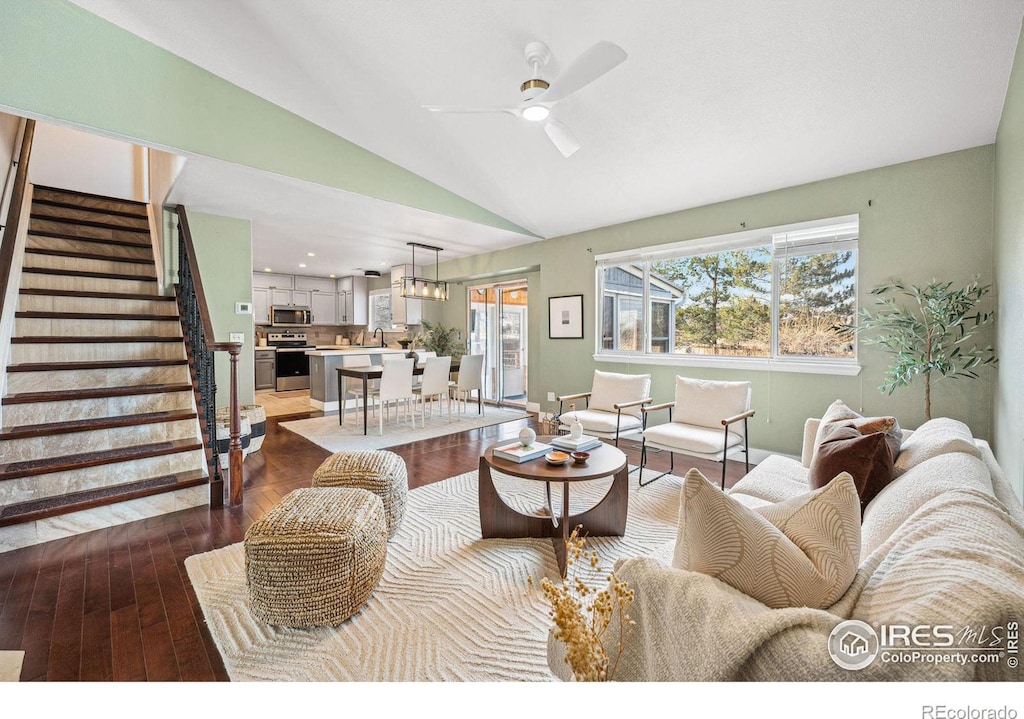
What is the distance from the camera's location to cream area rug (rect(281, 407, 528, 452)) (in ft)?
15.6

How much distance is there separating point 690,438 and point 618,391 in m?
1.16

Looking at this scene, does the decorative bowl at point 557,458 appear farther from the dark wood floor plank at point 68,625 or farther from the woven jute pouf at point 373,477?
the dark wood floor plank at point 68,625

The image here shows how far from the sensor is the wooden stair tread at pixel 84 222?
14.3 feet

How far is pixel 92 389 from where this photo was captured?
3.30 m

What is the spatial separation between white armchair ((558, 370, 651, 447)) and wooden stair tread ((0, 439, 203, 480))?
118 inches

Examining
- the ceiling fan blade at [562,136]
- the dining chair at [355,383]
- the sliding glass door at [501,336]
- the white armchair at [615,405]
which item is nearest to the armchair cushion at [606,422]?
the white armchair at [615,405]

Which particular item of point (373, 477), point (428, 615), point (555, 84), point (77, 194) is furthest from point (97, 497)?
point (77, 194)

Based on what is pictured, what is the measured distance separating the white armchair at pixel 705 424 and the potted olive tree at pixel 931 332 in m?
0.96

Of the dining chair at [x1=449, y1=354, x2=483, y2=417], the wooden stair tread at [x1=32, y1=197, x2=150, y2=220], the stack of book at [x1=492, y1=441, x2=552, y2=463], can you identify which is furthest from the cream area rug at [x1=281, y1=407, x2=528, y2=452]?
the wooden stair tread at [x1=32, y1=197, x2=150, y2=220]

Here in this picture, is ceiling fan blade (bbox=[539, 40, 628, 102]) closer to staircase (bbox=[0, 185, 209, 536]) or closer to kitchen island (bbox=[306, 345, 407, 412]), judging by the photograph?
staircase (bbox=[0, 185, 209, 536])

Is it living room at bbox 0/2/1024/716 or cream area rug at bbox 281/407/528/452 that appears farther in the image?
cream area rug at bbox 281/407/528/452

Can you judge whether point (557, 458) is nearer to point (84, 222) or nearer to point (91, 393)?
point (91, 393)
